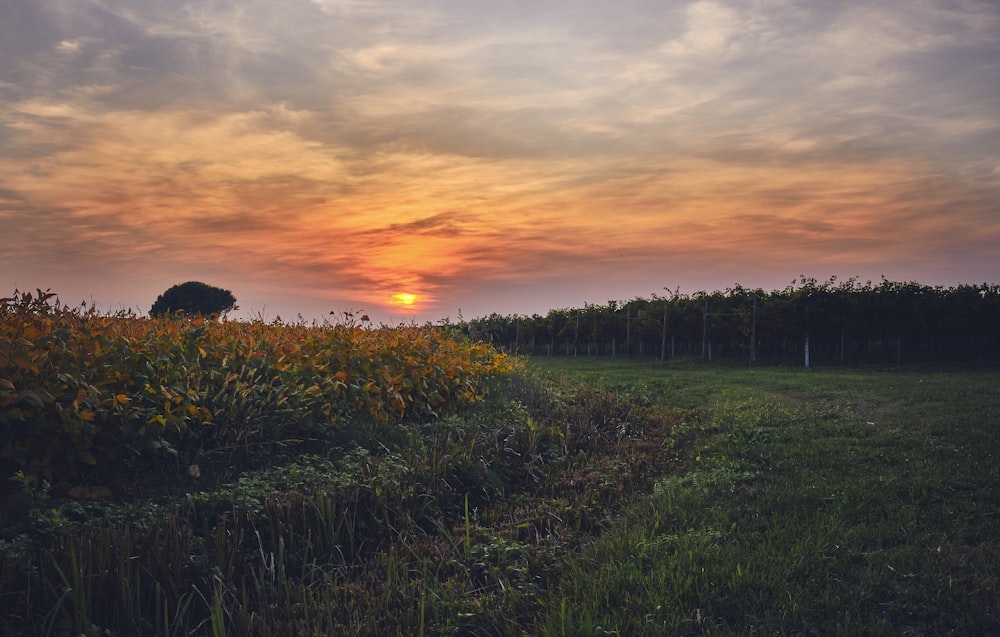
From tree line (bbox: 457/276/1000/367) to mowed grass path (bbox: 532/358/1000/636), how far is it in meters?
17.8

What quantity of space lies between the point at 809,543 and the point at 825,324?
85.3 feet

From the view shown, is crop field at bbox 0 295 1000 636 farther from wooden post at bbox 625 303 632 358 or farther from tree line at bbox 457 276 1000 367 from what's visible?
wooden post at bbox 625 303 632 358

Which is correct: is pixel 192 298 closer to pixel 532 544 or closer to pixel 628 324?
pixel 628 324

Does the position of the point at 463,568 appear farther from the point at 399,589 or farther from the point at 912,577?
the point at 912,577

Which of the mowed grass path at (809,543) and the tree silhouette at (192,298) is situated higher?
the tree silhouette at (192,298)

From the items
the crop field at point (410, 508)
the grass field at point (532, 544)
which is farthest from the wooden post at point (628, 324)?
the grass field at point (532, 544)

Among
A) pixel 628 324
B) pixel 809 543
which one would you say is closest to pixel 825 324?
pixel 628 324

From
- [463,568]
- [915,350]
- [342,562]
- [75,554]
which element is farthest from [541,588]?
[915,350]

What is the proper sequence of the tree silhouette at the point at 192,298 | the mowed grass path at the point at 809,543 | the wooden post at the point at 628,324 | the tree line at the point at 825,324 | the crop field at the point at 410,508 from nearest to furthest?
1. the mowed grass path at the point at 809,543
2. the crop field at the point at 410,508
3. the tree line at the point at 825,324
4. the tree silhouette at the point at 192,298
5. the wooden post at the point at 628,324

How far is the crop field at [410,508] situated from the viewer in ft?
13.6

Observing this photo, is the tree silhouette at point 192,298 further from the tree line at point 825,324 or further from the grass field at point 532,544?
the grass field at point 532,544

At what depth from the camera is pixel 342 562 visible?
17.1 ft

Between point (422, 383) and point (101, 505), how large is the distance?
13.7ft

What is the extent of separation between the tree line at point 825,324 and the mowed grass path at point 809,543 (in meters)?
17.8
